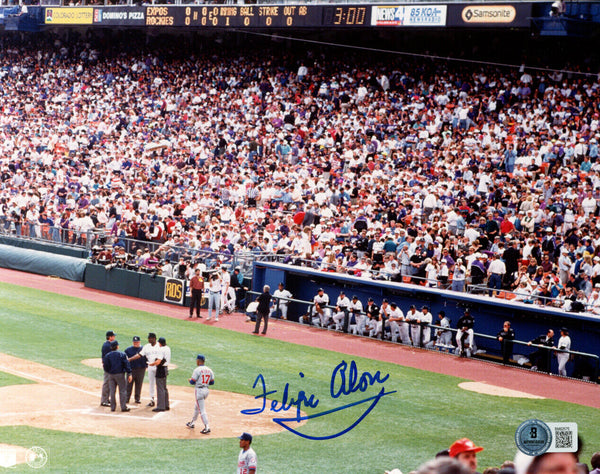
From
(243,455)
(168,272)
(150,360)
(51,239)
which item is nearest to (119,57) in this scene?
(51,239)

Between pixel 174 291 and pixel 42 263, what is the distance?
7.67 m

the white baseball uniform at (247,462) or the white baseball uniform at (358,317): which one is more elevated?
the white baseball uniform at (358,317)

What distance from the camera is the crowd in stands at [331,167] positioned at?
24.0 m

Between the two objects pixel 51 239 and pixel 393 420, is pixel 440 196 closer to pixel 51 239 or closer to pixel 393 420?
pixel 393 420

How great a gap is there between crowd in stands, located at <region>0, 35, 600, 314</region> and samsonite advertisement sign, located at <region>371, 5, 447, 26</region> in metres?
2.23

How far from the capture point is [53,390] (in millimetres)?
17141

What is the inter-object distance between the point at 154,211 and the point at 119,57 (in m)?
20.5

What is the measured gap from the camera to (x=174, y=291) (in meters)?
28.5

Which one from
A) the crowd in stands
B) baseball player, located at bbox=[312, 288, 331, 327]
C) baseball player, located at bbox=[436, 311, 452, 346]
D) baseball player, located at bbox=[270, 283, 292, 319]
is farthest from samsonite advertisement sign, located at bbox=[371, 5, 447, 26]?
baseball player, located at bbox=[436, 311, 452, 346]

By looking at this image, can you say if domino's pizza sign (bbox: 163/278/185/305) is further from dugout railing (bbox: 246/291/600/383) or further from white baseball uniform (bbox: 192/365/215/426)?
white baseball uniform (bbox: 192/365/215/426)

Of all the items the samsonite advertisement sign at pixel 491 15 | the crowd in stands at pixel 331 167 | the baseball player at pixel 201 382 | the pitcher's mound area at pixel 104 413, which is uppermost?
the samsonite advertisement sign at pixel 491 15

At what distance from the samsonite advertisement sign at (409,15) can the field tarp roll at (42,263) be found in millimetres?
14996
